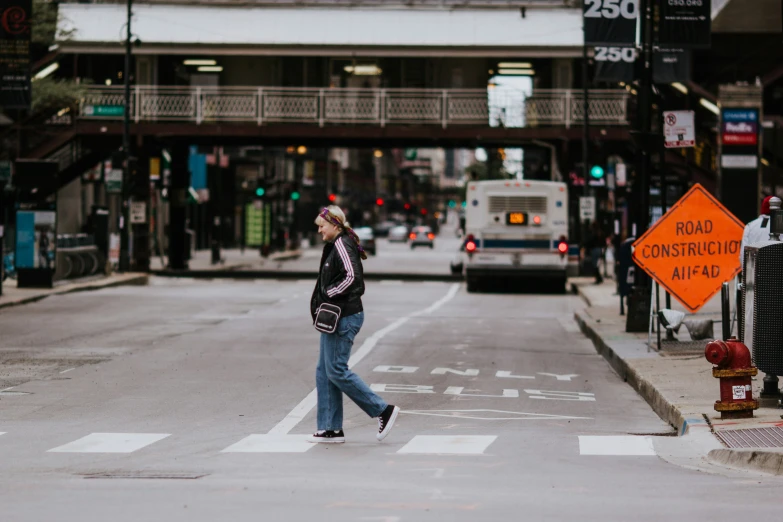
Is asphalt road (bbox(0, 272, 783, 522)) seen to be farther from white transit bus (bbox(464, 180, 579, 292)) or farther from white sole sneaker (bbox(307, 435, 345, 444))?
white transit bus (bbox(464, 180, 579, 292))

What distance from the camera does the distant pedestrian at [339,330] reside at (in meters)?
10.9

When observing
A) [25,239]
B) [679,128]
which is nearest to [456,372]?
[679,128]

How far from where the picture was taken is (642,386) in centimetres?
1473

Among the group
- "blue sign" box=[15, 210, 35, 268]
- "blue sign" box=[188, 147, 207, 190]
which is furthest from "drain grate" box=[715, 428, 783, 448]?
"blue sign" box=[188, 147, 207, 190]

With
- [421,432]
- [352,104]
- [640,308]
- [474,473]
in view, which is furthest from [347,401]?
[352,104]

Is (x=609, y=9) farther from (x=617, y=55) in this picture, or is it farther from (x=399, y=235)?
(x=399, y=235)

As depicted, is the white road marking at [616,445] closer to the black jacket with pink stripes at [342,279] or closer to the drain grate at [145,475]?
the black jacket with pink stripes at [342,279]

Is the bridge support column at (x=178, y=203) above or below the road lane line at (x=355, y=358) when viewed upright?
above

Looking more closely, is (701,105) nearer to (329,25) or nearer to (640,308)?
(329,25)

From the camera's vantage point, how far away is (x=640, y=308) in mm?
21297

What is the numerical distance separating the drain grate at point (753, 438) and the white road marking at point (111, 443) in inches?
176

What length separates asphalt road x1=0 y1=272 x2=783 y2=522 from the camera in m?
8.06

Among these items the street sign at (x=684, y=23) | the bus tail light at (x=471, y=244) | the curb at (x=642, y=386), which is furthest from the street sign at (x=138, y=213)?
the street sign at (x=684, y=23)

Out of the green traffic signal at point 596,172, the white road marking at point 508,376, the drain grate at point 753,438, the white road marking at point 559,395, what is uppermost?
the green traffic signal at point 596,172
